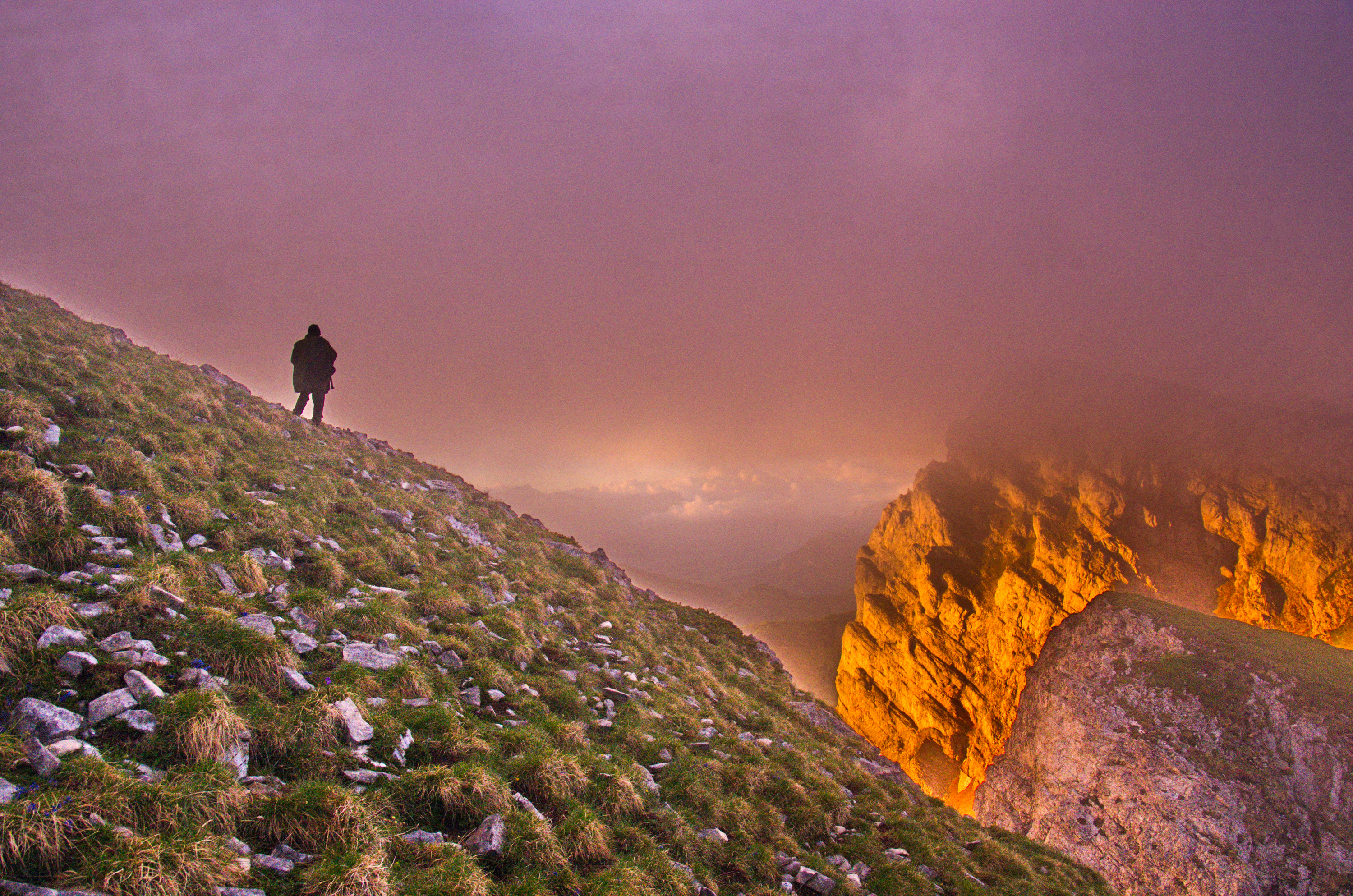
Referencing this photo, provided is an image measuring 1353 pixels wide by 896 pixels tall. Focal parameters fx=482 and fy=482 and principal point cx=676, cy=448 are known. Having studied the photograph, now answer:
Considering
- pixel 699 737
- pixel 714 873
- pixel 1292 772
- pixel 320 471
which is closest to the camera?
pixel 714 873

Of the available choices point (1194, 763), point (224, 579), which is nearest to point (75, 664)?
point (224, 579)

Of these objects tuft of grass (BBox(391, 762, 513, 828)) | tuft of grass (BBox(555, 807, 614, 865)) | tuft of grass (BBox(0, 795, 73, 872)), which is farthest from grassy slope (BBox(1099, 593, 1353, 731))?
tuft of grass (BBox(0, 795, 73, 872))

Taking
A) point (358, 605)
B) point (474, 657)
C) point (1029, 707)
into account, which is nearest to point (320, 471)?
point (358, 605)

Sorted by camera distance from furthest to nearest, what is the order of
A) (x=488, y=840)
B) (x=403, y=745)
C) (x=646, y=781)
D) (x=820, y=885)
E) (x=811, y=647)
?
(x=811, y=647)
(x=646, y=781)
(x=820, y=885)
(x=403, y=745)
(x=488, y=840)

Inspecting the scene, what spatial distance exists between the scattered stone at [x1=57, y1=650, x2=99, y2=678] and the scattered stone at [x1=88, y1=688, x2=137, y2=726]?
0.49m

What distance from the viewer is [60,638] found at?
20.2 feet

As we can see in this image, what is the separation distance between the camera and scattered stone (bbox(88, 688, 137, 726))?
5414mm

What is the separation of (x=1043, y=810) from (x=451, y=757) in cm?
6636

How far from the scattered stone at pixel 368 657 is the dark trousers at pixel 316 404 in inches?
863

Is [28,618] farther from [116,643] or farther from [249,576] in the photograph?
[249,576]

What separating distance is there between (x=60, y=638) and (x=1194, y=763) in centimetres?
6605

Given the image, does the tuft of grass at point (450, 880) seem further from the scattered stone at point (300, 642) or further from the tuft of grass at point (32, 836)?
the scattered stone at point (300, 642)

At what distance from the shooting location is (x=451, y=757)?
770 cm

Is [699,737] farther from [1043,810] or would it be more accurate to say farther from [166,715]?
[1043,810]
